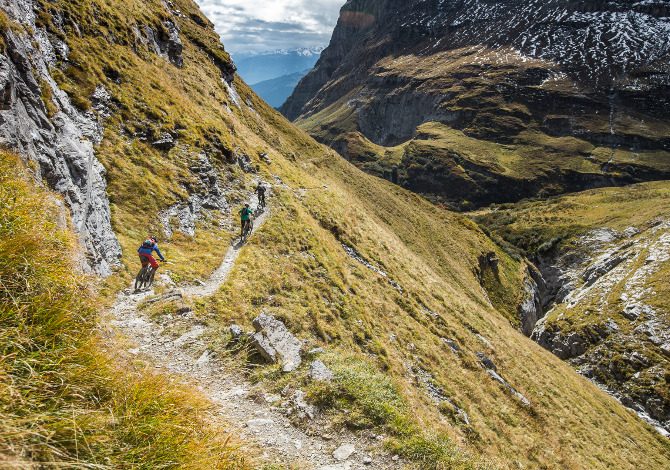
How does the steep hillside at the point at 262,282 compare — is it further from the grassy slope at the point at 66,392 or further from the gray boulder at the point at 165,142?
the grassy slope at the point at 66,392

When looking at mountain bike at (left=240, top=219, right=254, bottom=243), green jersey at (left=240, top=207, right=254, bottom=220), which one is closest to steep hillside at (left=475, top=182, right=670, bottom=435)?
mountain bike at (left=240, top=219, right=254, bottom=243)

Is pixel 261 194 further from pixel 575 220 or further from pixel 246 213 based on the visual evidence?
pixel 575 220

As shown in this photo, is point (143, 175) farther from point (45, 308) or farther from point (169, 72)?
point (169, 72)

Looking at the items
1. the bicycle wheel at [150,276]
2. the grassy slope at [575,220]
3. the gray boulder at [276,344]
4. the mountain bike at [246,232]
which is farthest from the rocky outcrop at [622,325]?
the bicycle wheel at [150,276]

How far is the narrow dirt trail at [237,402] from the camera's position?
8203mm

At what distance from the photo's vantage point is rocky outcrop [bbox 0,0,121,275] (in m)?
14.2

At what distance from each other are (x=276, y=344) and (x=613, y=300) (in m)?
103

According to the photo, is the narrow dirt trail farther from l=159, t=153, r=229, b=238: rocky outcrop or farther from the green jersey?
the green jersey

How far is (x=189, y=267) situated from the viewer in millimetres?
19172

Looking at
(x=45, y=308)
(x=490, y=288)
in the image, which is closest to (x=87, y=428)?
(x=45, y=308)

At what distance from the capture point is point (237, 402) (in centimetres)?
960

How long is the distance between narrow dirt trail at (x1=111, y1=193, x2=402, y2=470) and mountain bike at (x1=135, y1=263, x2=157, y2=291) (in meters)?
1.74

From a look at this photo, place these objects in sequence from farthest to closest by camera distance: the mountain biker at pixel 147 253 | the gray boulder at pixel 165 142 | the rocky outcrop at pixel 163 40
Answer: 1. the rocky outcrop at pixel 163 40
2. the gray boulder at pixel 165 142
3. the mountain biker at pixel 147 253

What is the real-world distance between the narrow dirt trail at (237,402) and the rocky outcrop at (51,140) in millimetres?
3274
